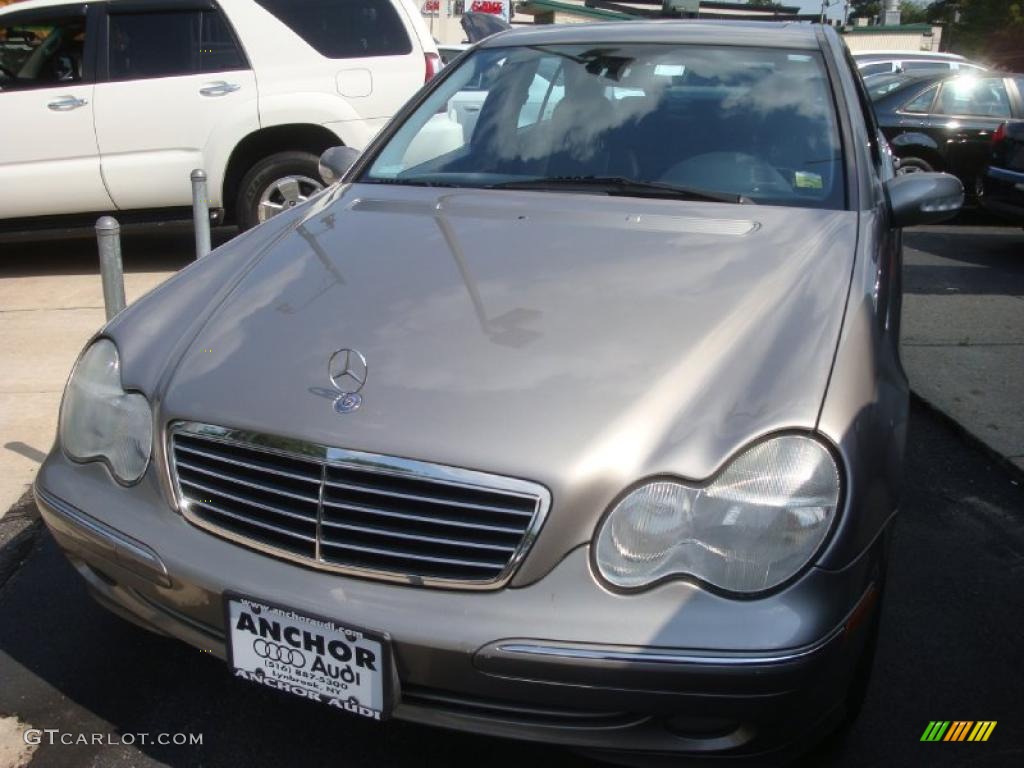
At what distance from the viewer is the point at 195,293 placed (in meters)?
2.78

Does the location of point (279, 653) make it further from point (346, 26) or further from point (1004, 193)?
point (1004, 193)

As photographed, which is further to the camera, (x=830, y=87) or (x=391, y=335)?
(x=830, y=87)

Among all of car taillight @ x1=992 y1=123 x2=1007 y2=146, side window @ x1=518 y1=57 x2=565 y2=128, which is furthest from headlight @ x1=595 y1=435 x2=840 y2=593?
car taillight @ x1=992 y1=123 x2=1007 y2=146

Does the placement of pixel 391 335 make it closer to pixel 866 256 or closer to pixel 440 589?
pixel 440 589

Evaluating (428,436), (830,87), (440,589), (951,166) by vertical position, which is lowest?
(951,166)

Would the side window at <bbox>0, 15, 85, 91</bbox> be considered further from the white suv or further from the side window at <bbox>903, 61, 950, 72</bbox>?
the side window at <bbox>903, 61, 950, 72</bbox>

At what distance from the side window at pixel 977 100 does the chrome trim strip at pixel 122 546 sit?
10148 mm

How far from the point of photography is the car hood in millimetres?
2096

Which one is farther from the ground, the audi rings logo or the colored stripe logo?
the audi rings logo

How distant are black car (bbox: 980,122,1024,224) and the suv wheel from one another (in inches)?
219

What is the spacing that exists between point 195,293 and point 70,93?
491cm

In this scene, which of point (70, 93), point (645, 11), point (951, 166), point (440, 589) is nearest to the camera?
point (440, 589)

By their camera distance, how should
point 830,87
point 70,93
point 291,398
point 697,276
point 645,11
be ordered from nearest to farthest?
point 291,398 → point 697,276 → point 830,87 → point 70,93 → point 645,11

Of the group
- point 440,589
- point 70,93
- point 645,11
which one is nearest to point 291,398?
point 440,589
